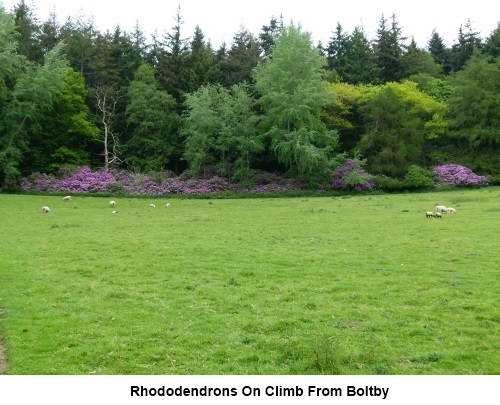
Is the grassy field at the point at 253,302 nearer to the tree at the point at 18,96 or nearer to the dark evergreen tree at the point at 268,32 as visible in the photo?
the tree at the point at 18,96

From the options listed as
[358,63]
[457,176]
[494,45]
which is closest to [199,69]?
[358,63]

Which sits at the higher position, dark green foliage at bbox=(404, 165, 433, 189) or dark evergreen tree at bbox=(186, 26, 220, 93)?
dark evergreen tree at bbox=(186, 26, 220, 93)

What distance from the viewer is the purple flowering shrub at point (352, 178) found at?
46406mm

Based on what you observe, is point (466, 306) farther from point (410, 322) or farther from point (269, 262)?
point (269, 262)

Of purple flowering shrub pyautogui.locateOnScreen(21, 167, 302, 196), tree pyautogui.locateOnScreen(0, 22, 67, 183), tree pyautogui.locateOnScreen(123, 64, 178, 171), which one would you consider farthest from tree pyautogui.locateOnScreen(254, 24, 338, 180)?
tree pyautogui.locateOnScreen(0, 22, 67, 183)

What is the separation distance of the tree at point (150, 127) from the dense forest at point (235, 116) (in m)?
0.17

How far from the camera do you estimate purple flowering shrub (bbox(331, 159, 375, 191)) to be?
4641 centimetres

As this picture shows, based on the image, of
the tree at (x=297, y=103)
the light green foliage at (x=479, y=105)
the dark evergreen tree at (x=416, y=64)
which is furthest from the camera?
the dark evergreen tree at (x=416, y=64)

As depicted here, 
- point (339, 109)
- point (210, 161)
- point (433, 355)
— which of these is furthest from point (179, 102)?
point (433, 355)

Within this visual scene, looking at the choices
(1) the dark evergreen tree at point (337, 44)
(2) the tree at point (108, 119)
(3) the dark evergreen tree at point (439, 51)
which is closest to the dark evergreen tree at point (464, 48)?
(3) the dark evergreen tree at point (439, 51)

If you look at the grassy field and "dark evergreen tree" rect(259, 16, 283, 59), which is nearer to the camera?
the grassy field

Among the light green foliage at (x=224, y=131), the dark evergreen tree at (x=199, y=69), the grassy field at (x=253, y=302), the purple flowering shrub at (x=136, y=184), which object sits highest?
the dark evergreen tree at (x=199, y=69)

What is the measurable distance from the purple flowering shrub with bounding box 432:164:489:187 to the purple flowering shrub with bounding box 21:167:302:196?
48.9ft

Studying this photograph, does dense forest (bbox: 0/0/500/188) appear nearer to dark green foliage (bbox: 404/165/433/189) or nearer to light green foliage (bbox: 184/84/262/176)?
light green foliage (bbox: 184/84/262/176)
